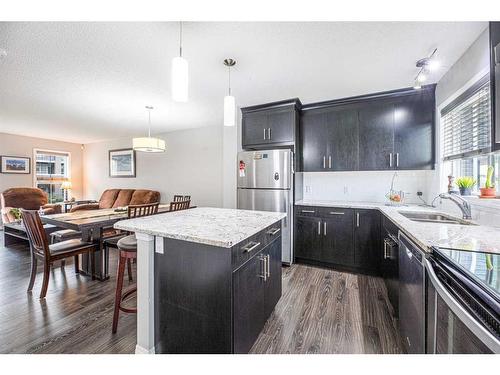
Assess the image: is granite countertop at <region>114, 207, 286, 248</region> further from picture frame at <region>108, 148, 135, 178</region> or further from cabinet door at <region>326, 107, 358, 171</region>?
picture frame at <region>108, 148, 135, 178</region>

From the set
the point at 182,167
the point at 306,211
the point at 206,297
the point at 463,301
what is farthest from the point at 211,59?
the point at 182,167

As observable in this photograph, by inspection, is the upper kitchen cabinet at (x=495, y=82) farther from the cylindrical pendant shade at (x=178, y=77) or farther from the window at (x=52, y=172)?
the window at (x=52, y=172)

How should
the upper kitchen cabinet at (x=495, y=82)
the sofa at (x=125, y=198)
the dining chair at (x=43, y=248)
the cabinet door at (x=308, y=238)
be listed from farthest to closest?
the sofa at (x=125, y=198)
the cabinet door at (x=308, y=238)
the dining chair at (x=43, y=248)
the upper kitchen cabinet at (x=495, y=82)

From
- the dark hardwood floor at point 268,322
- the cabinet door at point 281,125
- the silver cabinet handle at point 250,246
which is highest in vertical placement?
the cabinet door at point 281,125

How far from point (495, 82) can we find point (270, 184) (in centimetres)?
227

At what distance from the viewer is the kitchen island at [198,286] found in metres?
1.20

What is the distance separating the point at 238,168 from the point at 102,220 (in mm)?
1903

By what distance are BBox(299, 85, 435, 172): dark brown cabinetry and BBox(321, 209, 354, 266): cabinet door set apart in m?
0.72

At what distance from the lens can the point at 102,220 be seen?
8.50 ft

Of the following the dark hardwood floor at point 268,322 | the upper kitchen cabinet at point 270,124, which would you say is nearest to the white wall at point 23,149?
the dark hardwood floor at point 268,322

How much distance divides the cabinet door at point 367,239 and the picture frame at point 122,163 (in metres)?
5.68

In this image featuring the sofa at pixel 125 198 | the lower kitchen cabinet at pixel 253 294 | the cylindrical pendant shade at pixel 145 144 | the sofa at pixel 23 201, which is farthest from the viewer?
the sofa at pixel 125 198

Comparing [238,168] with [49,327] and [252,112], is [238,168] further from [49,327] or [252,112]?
[49,327]

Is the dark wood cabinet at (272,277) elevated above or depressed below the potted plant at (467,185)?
below
